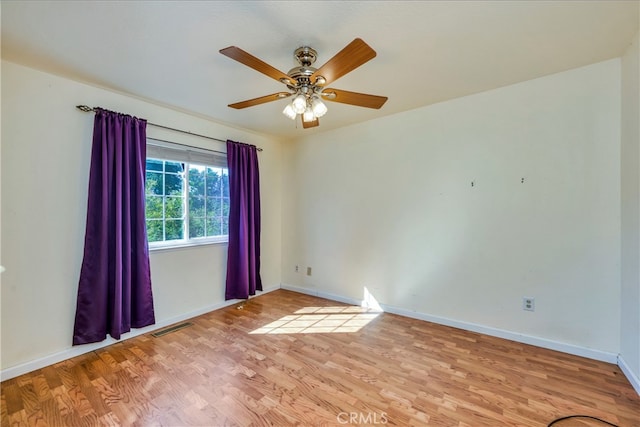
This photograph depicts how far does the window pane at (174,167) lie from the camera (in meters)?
3.06

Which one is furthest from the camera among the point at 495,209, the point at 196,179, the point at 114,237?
the point at 196,179

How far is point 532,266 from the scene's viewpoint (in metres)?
2.47

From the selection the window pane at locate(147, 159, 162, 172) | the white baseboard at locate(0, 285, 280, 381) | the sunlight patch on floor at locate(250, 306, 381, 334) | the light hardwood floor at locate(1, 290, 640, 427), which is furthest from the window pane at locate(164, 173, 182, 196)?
the sunlight patch on floor at locate(250, 306, 381, 334)

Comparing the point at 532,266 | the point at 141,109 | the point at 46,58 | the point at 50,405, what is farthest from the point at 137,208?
the point at 532,266

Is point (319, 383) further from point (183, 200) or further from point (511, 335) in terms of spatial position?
point (183, 200)

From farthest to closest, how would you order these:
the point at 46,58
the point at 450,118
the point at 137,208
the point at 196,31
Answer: the point at 450,118 → the point at 137,208 → the point at 46,58 → the point at 196,31

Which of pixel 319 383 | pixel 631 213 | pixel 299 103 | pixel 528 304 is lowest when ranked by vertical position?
pixel 319 383

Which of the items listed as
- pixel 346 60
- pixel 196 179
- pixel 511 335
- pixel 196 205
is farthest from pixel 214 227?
pixel 511 335

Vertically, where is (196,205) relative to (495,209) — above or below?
above

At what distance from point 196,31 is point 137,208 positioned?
5.68ft

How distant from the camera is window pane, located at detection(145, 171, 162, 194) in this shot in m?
2.89

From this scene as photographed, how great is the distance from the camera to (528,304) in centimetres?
249

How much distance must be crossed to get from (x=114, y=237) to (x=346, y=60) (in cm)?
247

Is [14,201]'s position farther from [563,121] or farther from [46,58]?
[563,121]
